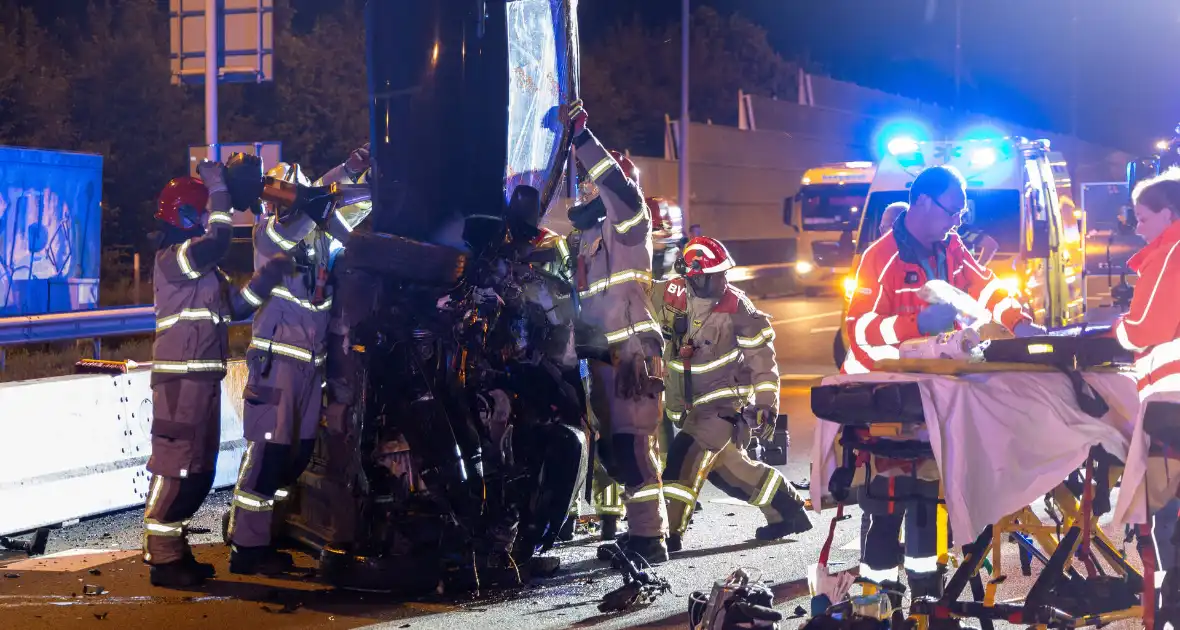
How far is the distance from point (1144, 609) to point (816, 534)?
321 cm

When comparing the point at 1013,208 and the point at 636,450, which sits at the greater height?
the point at 1013,208

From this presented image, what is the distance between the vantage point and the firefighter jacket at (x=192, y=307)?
714cm

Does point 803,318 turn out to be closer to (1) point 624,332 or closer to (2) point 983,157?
(2) point 983,157

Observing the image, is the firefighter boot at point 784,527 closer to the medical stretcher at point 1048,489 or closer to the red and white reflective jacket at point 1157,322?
the medical stretcher at point 1048,489

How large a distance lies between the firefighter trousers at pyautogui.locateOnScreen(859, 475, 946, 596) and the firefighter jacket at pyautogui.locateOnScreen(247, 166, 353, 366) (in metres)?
3.18

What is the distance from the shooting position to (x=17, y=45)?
105 feet

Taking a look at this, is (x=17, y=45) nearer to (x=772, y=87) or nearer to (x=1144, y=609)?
(x=772, y=87)

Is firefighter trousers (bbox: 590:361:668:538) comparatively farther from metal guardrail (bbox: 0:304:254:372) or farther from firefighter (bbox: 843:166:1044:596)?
metal guardrail (bbox: 0:304:254:372)

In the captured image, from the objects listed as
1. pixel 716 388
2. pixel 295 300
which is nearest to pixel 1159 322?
pixel 716 388

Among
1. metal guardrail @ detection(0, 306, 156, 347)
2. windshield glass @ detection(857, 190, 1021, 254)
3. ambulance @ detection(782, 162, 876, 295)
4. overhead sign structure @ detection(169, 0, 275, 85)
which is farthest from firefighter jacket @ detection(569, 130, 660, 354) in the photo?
ambulance @ detection(782, 162, 876, 295)

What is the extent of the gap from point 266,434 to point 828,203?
2160 cm

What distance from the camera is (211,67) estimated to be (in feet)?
48.3

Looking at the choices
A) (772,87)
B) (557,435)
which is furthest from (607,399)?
(772,87)

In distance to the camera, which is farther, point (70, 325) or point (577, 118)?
point (70, 325)
